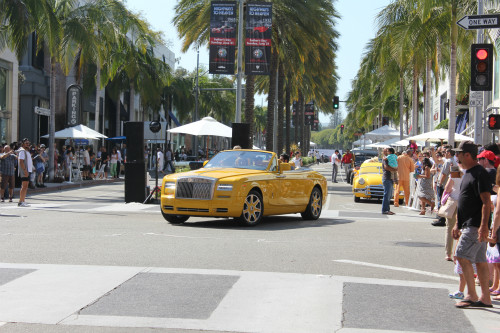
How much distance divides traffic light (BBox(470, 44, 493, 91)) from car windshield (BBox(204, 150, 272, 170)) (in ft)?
16.3

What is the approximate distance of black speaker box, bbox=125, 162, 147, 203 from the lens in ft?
69.4

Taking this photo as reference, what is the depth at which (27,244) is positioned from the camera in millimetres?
11570

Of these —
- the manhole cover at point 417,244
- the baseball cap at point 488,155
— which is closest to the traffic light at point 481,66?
the manhole cover at point 417,244

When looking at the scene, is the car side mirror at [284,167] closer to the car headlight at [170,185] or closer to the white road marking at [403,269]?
the car headlight at [170,185]

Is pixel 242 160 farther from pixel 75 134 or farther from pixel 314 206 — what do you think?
pixel 75 134

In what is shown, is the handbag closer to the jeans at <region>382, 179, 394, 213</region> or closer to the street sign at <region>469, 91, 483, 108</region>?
the jeans at <region>382, 179, 394, 213</region>

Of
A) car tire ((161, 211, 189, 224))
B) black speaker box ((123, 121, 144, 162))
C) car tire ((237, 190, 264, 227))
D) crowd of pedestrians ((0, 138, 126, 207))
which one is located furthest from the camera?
black speaker box ((123, 121, 144, 162))

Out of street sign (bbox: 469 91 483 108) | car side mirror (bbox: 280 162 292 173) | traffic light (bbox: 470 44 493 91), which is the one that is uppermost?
traffic light (bbox: 470 44 493 91)

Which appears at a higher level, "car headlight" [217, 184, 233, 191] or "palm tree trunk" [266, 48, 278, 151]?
"palm tree trunk" [266, 48, 278, 151]

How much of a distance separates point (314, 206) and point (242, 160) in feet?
7.53

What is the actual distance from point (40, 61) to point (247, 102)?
17526 mm

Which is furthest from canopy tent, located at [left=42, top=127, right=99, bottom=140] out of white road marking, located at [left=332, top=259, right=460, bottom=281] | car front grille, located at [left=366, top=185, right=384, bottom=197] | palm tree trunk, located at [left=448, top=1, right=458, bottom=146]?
white road marking, located at [left=332, top=259, right=460, bottom=281]

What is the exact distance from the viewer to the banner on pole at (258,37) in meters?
28.4

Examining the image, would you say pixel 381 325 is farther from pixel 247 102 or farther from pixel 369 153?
pixel 369 153
